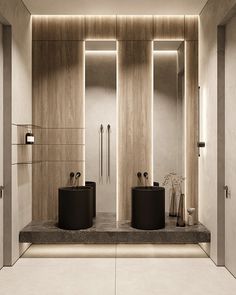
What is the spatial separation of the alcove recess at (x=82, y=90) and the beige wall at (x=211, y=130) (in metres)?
0.35

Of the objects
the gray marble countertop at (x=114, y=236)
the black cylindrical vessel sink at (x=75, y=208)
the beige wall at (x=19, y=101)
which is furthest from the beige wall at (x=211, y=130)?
the beige wall at (x=19, y=101)

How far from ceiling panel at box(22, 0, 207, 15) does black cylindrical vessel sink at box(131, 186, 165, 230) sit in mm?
2185

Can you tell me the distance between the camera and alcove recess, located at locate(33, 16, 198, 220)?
4.86 meters

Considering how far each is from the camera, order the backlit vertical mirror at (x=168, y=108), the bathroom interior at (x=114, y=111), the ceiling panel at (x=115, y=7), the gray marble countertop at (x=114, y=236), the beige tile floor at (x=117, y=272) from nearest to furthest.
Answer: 1. the beige tile floor at (x=117, y=272)
2. the gray marble countertop at (x=114, y=236)
3. the ceiling panel at (x=115, y=7)
4. the bathroom interior at (x=114, y=111)
5. the backlit vertical mirror at (x=168, y=108)

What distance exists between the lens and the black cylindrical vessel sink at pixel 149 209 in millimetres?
4277

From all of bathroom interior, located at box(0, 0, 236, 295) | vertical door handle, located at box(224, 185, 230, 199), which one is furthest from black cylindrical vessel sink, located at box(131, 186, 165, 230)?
vertical door handle, located at box(224, 185, 230, 199)

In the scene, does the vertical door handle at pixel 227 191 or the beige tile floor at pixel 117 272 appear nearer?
the beige tile floor at pixel 117 272

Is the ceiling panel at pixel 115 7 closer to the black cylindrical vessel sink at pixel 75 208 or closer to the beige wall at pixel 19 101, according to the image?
the beige wall at pixel 19 101

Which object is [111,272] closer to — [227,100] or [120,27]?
[227,100]

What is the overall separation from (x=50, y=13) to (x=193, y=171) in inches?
106

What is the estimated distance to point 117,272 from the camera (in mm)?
3781

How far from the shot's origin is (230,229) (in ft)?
12.2

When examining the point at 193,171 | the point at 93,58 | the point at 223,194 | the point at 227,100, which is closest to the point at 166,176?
the point at 193,171

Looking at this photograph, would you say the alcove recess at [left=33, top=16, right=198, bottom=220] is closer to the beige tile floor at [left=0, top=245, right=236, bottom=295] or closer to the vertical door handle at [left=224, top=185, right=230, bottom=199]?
the beige tile floor at [left=0, top=245, right=236, bottom=295]
